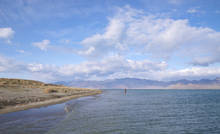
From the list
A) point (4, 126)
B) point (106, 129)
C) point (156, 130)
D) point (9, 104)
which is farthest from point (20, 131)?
point (9, 104)

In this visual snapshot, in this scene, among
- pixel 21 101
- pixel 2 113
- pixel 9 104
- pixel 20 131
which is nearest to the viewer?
pixel 20 131

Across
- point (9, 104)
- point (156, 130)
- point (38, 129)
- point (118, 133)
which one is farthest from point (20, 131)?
point (9, 104)

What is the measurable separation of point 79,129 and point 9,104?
17.8 m

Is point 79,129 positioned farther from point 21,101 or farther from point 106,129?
point 21,101

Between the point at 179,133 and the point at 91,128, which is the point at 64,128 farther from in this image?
the point at 179,133

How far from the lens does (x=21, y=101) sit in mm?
30734

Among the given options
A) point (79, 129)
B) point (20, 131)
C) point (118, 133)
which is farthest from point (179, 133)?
point (20, 131)

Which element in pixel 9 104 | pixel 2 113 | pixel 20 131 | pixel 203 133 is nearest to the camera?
pixel 20 131

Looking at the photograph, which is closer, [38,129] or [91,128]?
[38,129]

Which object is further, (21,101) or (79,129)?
(21,101)

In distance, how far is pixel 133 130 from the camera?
1617 centimetres

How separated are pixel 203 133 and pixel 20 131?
703 inches

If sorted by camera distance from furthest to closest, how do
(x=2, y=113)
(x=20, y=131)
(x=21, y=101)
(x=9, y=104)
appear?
(x=21, y=101)
(x=9, y=104)
(x=2, y=113)
(x=20, y=131)

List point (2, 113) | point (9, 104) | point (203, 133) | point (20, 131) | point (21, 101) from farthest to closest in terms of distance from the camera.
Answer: point (21, 101), point (9, 104), point (2, 113), point (203, 133), point (20, 131)
